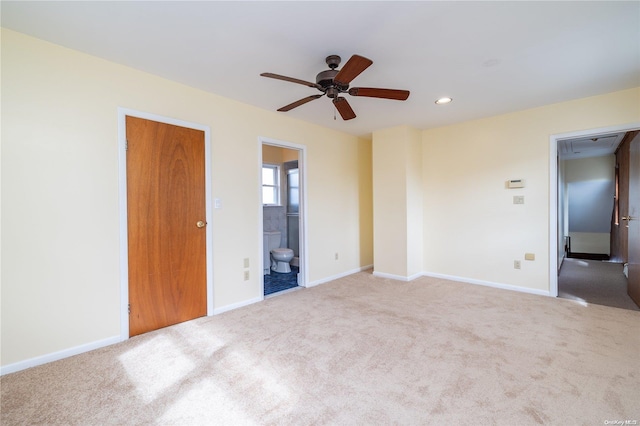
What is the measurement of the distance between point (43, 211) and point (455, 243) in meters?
4.69

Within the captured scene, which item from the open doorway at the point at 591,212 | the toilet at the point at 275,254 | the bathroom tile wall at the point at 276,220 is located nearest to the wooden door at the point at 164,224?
the toilet at the point at 275,254

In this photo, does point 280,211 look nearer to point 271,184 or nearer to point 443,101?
point 271,184

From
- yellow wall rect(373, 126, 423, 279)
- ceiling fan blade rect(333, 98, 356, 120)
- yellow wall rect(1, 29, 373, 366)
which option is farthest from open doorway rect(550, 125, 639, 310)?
yellow wall rect(1, 29, 373, 366)

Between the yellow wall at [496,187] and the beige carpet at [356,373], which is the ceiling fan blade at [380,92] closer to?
the beige carpet at [356,373]

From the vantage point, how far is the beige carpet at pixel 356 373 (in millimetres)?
1582

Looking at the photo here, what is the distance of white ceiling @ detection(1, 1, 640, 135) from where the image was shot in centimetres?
179

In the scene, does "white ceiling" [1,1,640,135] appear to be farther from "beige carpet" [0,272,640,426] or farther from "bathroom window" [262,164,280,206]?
"bathroom window" [262,164,280,206]

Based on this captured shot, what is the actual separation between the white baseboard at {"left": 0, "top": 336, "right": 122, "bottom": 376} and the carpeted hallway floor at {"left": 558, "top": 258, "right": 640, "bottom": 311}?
4891 mm

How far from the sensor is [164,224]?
8.93 ft

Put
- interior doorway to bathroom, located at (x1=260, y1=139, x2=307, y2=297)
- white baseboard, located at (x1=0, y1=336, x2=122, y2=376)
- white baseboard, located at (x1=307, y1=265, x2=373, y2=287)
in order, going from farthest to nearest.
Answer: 1. interior doorway to bathroom, located at (x1=260, y1=139, x2=307, y2=297)
2. white baseboard, located at (x1=307, y1=265, x2=373, y2=287)
3. white baseboard, located at (x1=0, y1=336, x2=122, y2=376)

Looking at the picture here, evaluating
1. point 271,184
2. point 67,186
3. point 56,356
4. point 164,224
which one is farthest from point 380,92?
point 271,184

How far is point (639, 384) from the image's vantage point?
179cm

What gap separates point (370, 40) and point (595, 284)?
4637 mm

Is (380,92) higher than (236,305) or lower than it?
higher
